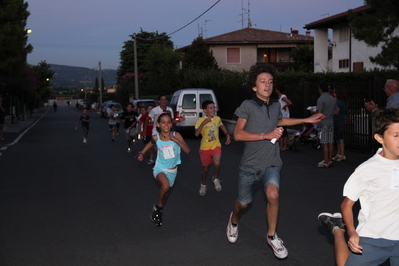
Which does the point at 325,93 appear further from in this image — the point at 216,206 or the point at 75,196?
the point at 75,196

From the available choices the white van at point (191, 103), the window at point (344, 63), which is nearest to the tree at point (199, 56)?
the window at point (344, 63)

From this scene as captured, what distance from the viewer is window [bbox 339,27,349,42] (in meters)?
34.1

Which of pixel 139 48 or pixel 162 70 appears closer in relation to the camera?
pixel 162 70

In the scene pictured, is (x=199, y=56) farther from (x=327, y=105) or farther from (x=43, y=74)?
(x=43, y=74)

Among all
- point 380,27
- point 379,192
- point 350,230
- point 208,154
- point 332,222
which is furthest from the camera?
point 380,27

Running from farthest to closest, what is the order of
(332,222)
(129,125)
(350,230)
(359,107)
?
(129,125) → (359,107) → (332,222) → (350,230)

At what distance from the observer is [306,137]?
1523 cm

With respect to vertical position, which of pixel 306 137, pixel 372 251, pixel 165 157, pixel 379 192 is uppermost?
pixel 379 192

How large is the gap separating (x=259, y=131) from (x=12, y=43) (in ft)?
109

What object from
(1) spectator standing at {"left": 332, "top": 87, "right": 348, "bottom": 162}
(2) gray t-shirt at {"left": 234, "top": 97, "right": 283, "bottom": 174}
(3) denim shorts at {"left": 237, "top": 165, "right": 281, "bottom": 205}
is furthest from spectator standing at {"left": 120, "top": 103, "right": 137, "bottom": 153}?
(2) gray t-shirt at {"left": 234, "top": 97, "right": 283, "bottom": 174}

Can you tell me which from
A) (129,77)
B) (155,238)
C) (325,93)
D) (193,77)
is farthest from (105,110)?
(155,238)

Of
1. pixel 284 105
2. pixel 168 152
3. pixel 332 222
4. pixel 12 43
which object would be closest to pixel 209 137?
pixel 168 152

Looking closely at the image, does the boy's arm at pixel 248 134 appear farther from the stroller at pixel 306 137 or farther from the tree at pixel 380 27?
the tree at pixel 380 27

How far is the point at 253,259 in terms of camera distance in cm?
521
